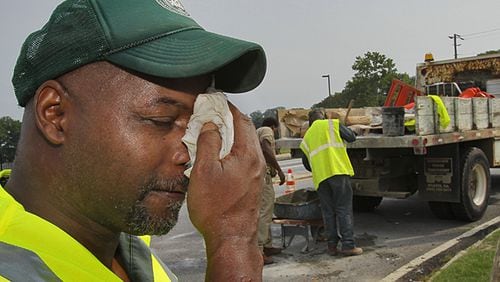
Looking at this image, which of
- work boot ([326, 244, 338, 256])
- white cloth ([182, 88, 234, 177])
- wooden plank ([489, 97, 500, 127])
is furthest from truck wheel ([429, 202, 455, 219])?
white cloth ([182, 88, 234, 177])

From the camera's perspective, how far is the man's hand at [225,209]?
1.16 m

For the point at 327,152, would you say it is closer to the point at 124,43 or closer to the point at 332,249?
the point at 332,249

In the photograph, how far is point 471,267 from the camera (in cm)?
546

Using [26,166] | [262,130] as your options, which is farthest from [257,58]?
[262,130]

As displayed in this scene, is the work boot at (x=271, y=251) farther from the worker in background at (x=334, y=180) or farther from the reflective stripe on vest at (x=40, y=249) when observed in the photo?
the reflective stripe on vest at (x=40, y=249)

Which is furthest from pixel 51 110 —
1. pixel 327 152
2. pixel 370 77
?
pixel 370 77

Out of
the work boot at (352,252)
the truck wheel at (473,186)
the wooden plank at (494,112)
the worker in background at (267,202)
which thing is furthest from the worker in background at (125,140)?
the wooden plank at (494,112)

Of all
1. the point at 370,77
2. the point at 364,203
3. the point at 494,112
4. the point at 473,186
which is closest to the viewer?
the point at 473,186

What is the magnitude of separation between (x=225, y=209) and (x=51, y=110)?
18.4 inches

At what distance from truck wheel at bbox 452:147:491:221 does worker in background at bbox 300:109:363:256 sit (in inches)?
82.3

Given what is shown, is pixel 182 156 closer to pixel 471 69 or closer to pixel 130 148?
pixel 130 148

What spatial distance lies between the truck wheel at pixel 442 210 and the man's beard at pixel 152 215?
756 centimetres

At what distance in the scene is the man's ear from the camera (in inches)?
48.0

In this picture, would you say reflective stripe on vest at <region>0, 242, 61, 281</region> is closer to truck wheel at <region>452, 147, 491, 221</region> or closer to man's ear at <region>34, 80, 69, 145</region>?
man's ear at <region>34, 80, 69, 145</region>
